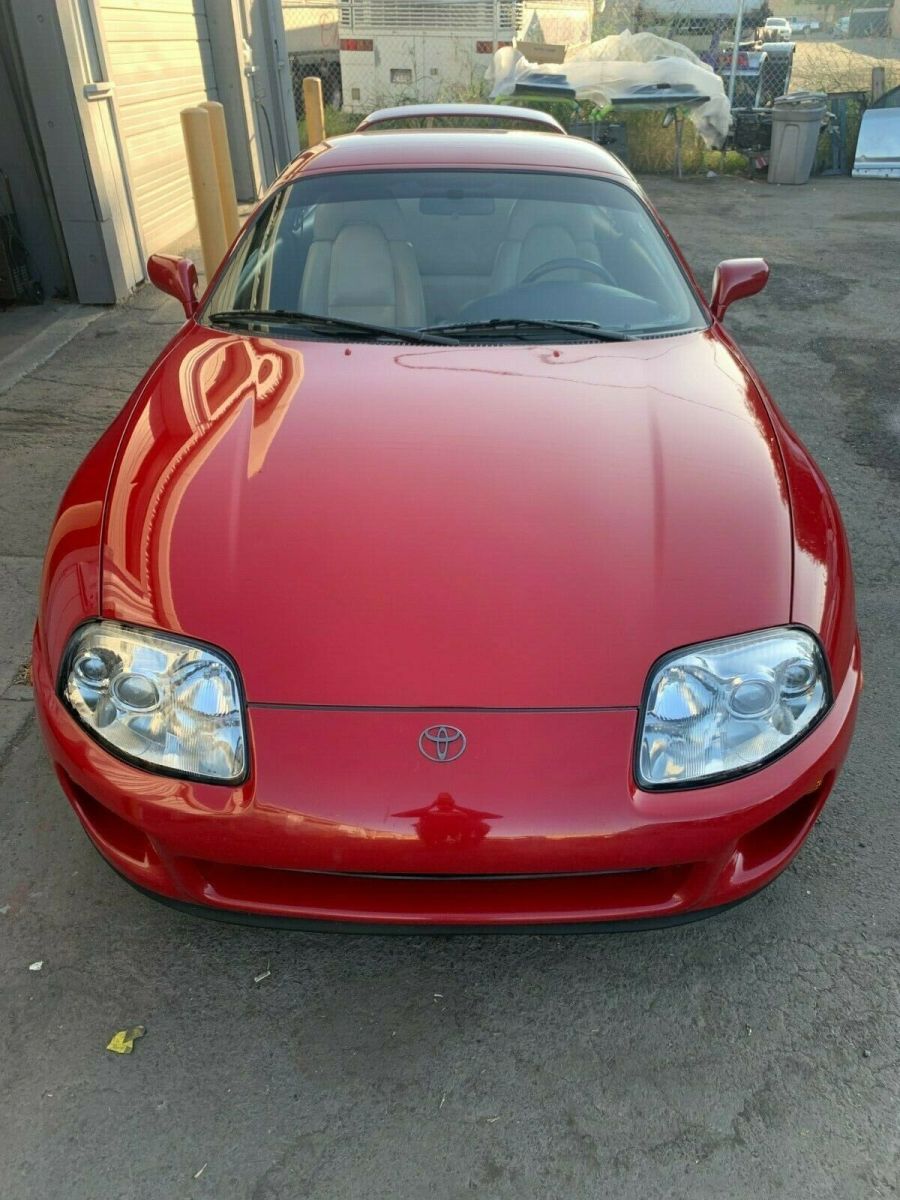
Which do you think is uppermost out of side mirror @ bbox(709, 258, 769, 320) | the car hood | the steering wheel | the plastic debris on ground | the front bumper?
the steering wheel

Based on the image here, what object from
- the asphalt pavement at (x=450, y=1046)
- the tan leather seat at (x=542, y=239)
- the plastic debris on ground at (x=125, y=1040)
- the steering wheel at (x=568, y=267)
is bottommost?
the asphalt pavement at (x=450, y=1046)

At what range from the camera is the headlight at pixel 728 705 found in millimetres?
1641

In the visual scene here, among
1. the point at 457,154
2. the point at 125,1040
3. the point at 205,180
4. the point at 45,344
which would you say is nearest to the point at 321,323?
the point at 457,154

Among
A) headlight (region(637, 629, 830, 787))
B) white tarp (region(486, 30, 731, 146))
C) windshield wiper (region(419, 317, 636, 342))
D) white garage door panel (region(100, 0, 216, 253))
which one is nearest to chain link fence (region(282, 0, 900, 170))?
white tarp (region(486, 30, 731, 146))

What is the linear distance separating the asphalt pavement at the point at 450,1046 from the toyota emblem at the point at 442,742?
0.39m

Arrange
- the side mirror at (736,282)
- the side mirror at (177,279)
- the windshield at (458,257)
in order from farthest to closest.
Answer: the side mirror at (177,279) < the side mirror at (736,282) < the windshield at (458,257)

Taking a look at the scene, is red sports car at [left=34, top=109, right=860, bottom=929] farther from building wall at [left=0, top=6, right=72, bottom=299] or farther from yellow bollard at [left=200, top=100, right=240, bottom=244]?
yellow bollard at [left=200, top=100, right=240, bottom=244]

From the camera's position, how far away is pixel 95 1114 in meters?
1.67

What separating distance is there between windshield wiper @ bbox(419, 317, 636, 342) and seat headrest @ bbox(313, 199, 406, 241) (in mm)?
496

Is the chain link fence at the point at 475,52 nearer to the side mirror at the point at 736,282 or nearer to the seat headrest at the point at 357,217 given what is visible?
the side mirror at the point at 736,282

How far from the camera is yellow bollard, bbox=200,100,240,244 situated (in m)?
6.64

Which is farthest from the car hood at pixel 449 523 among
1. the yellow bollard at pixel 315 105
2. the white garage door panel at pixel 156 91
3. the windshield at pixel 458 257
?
the yellow bollard at pixel 315 105

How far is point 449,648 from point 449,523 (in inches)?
13.0

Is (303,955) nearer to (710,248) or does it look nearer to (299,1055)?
(299,1055)
